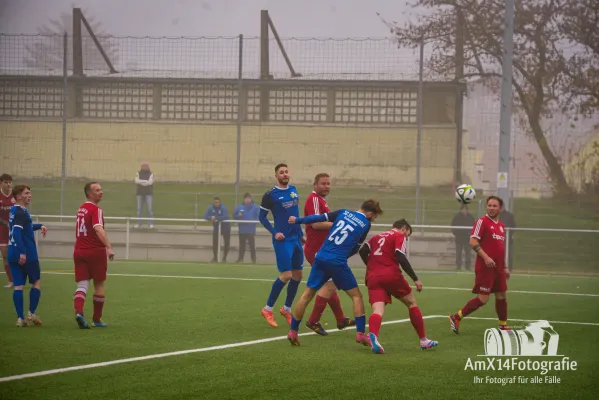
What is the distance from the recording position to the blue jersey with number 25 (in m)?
11.2

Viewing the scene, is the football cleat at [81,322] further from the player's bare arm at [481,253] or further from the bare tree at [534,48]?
the bare tree at [534,48]

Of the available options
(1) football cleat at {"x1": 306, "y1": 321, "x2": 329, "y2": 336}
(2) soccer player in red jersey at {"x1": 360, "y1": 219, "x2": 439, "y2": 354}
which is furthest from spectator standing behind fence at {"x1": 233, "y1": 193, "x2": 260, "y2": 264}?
(2) soccer player in red jersey at {"x1": 360, "y1": 219, "x2": 439, "y2": 354}

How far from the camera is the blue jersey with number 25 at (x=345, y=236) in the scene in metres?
11.2

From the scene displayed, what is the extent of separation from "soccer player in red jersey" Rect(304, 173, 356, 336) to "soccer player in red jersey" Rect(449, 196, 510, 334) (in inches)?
59.8

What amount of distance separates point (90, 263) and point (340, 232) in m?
3.44

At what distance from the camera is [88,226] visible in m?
12.5

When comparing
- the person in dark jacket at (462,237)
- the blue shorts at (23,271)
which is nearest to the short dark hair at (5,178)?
the blue shorts at (23,271)

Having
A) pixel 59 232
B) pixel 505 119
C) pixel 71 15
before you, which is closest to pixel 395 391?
pixel 505 119

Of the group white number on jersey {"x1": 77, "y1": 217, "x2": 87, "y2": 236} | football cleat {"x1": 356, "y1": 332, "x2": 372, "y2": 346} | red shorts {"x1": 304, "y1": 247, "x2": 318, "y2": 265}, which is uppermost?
white number on jersey {"x1": 77, "y1": 217, "x2": 87, "y2": 236}

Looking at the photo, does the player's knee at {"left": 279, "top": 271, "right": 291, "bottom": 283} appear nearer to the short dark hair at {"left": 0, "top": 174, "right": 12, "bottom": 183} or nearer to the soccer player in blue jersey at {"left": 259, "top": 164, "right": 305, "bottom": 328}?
the soccer player in blue jersey at {"left": 259, "top": 164, "right": 305, "bottom": 328}

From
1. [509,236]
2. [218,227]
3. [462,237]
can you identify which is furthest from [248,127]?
[509,236]

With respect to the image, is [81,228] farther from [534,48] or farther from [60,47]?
[534,48]

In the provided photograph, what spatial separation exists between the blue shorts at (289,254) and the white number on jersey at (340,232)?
227 centimetres

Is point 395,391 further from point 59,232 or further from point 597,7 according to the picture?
point 597,7
